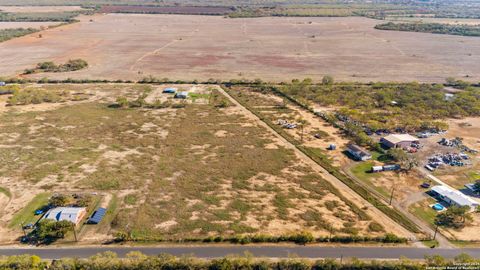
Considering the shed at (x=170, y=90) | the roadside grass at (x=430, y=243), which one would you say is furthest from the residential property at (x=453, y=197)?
the shed at (x=170, y=90)

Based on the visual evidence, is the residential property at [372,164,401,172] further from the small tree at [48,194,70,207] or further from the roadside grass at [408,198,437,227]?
the small tree at [48,194,70,207]

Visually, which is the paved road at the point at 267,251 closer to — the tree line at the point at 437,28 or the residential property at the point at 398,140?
the residential property at the point at 398,140

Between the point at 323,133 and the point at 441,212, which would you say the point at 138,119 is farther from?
the point at 441,212

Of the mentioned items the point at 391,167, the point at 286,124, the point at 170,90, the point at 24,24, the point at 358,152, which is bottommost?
the point at 391,167

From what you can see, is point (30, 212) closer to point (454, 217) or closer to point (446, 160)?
point (454, 217)

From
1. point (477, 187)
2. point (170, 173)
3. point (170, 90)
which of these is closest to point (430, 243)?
point (477, 187)

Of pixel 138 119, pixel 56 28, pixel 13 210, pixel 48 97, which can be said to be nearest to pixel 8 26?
pixel 56 28

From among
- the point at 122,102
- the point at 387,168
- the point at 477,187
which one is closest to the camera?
the point at 477,187

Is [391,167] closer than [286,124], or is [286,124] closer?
[391,167]

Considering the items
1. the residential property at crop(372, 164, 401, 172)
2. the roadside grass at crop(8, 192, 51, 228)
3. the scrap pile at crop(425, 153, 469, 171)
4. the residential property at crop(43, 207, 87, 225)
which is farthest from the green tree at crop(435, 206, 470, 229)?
the roadside grass at crop(8, 192, 51, 228)
